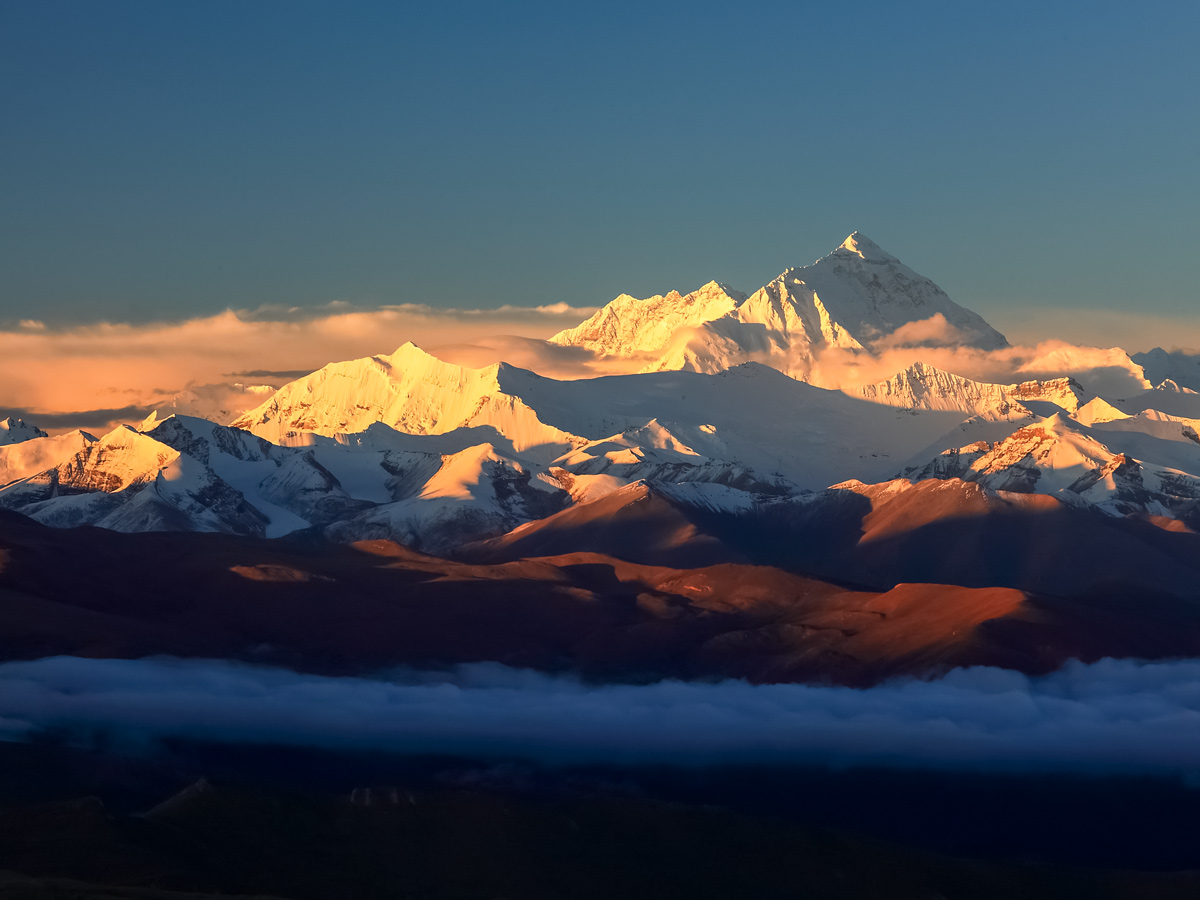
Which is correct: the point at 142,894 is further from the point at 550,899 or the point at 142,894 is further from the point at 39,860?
the point at 550,899

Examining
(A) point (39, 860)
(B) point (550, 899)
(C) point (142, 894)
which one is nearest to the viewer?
(C) point (142, 894)

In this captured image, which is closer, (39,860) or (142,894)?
(142,894)

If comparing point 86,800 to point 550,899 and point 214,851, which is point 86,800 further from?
point 550,899

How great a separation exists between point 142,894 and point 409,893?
3705 cm

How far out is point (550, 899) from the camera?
19900 cm

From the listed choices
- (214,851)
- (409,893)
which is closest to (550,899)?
(409,893)

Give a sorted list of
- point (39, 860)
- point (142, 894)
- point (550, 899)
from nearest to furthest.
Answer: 1. point (142, 894)
2. point (39, 860)
3. point (550, 899)

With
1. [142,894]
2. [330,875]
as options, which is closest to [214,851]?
[330,875]

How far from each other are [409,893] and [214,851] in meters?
20.7

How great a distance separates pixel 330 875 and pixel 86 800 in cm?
2685

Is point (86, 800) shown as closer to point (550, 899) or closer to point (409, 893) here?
point (409, 893)

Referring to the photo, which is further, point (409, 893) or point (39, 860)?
point (409, 893)

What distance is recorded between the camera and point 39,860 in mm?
185625

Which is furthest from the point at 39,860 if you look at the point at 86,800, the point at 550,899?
the point at 550,899
